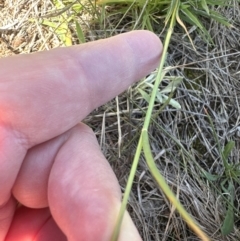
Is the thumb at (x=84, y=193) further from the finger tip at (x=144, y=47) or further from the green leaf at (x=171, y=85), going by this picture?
the green leaf at (x=171, y=85)

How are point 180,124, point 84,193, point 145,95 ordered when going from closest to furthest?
point 84,193 < point 145,95 < point 180,124

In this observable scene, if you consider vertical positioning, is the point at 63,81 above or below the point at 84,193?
above

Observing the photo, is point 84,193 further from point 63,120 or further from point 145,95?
point 145,95

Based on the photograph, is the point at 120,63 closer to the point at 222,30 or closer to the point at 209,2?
the point at 209,2

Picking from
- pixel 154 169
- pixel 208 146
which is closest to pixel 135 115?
pixel 208 146

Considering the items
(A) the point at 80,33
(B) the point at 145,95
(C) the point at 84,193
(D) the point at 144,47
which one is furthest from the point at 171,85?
(C) the point at 84,193

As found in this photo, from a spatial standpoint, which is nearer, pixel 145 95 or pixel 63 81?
pixel 63 81
